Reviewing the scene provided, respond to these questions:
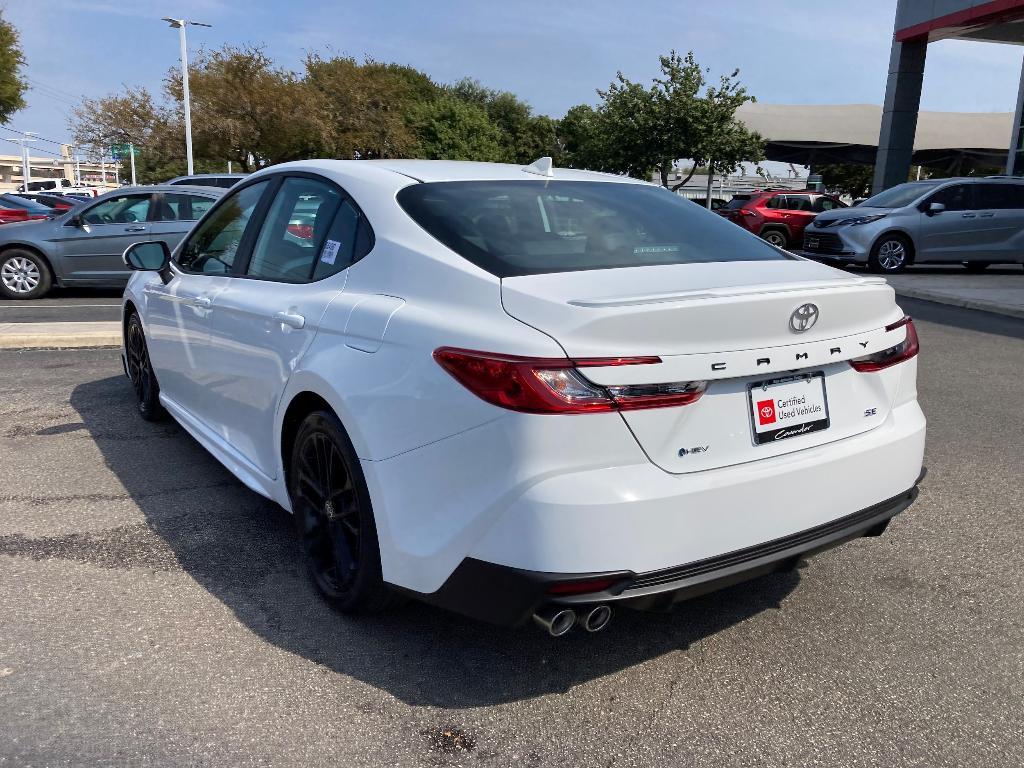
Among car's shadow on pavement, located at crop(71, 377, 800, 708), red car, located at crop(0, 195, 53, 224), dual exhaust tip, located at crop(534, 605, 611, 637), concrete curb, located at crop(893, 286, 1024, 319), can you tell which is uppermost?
red car, located at crop(0, 195, 53, 224)

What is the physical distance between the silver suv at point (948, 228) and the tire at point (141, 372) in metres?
13.8

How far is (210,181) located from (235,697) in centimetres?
1442

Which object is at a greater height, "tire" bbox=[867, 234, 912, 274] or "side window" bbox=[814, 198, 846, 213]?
"side window" bbox=[814, 198, 846, 213]

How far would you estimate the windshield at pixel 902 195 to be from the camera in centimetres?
1638

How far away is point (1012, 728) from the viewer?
2525 mm

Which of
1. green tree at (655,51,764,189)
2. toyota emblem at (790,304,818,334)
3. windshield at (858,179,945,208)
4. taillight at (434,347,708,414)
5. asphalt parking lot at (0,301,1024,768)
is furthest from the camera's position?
green tree at (655,51,764,189)

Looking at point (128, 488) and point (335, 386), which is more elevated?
point (335, 386)

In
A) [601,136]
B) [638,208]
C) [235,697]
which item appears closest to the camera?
[235,697]

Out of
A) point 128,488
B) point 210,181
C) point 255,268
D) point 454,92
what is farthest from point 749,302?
point 454,92

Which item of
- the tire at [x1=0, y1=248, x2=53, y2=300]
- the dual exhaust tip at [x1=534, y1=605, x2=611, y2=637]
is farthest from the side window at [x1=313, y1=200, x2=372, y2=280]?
the tire at [x1=0, y1=248, x2=53, y2=300]

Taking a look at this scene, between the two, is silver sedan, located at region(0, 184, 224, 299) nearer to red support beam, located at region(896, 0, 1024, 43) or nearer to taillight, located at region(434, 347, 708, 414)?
taillight, located at region(434, 347, 708, 414)

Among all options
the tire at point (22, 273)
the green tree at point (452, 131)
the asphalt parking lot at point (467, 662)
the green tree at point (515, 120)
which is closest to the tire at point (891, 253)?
the asphalt parking lot at point (467, 662)

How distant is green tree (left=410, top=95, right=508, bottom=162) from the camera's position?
59.8m

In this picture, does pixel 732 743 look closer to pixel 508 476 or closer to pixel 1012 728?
pixel 1012 728
